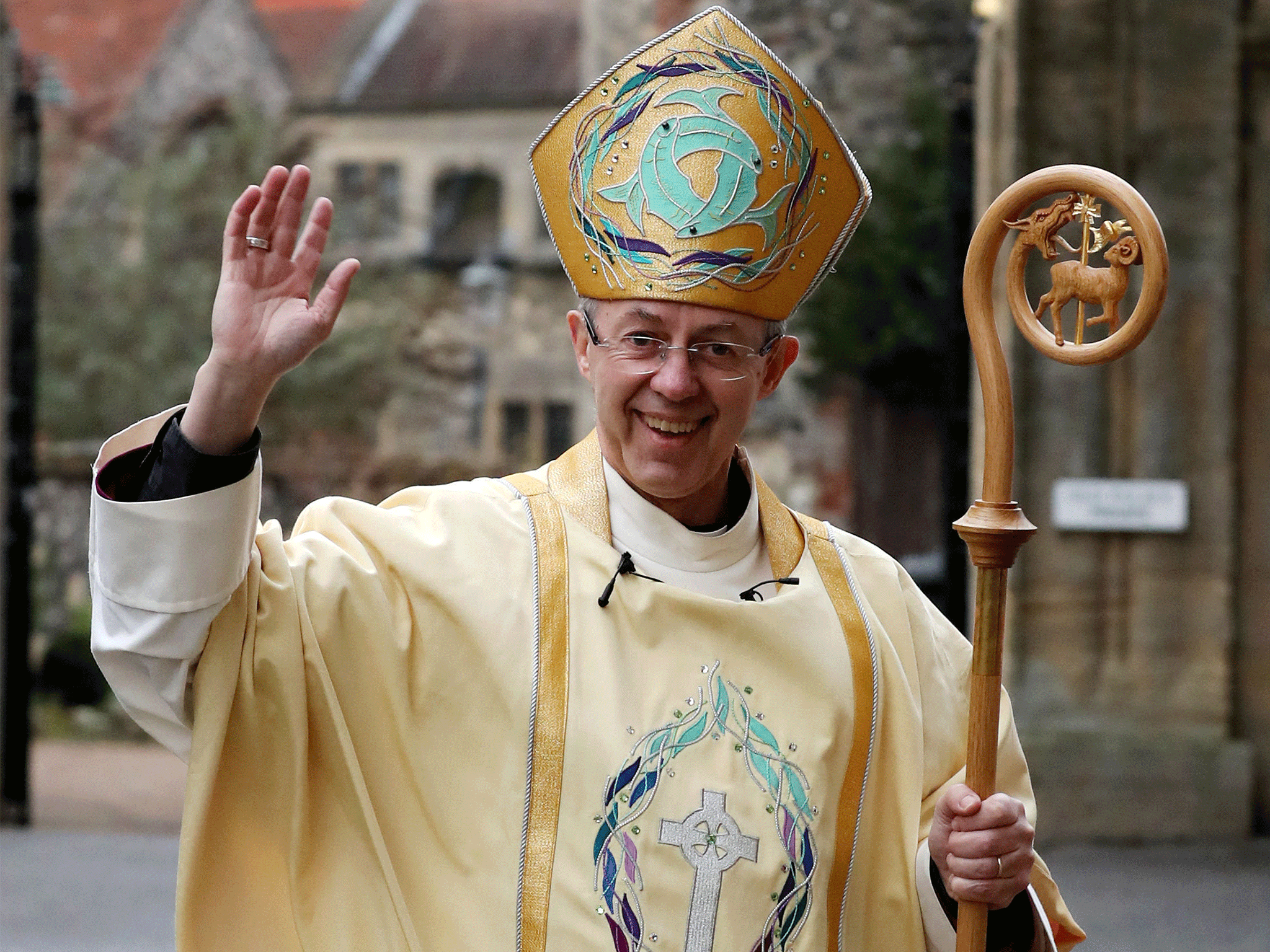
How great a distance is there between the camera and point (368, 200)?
21.9 meters

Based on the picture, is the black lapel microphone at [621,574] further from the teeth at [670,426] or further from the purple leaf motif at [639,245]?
the purple leaf motif at [639,245]

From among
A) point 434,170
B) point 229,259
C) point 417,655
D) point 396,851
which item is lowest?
point 396,851

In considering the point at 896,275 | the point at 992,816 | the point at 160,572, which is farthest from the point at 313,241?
A: the point at 896,275

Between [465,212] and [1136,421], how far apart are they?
1688 cm

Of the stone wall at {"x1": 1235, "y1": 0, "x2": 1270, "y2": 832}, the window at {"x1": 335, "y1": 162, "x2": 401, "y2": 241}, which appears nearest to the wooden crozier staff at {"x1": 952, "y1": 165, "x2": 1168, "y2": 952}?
the stone wall at {"x1": 1235, "y1": 0, "x2": 1270, "y2": 832}

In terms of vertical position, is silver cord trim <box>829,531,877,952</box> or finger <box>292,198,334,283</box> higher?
finger <box>292,198,334,283</box>

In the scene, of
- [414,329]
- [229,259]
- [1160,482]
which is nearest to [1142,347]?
[1160,482]

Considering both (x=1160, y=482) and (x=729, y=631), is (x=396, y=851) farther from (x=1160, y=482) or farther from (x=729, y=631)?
(x=1160, y=482)

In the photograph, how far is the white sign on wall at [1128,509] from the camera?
676cm

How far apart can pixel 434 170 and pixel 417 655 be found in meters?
21.1

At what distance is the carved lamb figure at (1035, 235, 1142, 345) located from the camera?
89.1 inches

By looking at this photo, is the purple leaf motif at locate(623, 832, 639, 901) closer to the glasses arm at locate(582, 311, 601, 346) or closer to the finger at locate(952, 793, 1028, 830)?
the finger at locate(952, 793, 1028, 830)

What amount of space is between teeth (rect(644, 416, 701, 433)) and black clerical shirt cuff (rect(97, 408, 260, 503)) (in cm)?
58

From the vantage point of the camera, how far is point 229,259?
207 cm
